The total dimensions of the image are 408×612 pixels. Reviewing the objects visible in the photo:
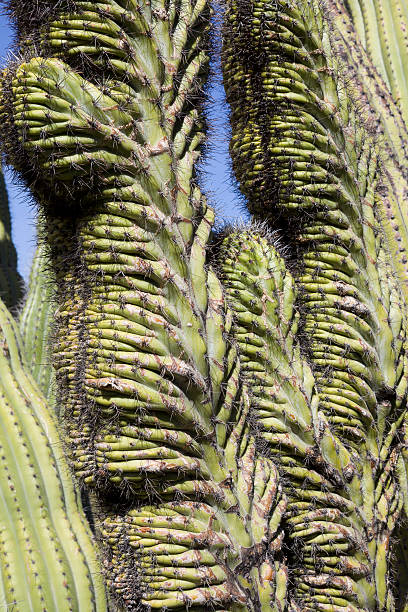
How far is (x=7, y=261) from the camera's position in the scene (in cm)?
724

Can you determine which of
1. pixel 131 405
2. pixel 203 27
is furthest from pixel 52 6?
pixel 131 405

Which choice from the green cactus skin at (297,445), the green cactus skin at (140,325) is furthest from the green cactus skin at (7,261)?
the green cactus skin at (140,325)

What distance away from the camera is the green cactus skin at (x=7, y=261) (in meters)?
7.14

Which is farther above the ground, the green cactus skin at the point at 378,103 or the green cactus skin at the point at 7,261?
the green cactus skin at the point at 7,261

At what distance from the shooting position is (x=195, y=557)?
5.39 ft

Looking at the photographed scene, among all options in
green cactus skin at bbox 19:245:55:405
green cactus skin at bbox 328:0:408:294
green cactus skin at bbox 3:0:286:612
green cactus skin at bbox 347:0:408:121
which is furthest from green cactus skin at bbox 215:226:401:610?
green cactus skin at bbox 19:245:55:405

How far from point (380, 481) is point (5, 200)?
19.7ft

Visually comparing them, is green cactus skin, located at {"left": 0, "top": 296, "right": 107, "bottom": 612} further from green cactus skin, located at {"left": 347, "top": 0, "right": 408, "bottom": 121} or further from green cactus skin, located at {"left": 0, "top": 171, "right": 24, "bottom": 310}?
green cactus skin, located at {"left": 0, "top": 171, "right": 24, "bottom": 310}

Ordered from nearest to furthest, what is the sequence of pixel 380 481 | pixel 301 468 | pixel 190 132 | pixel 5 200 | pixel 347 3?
pixel 190 132, pixel 301 468, pixel 380 481, pixel 347 3, pixel 5 200

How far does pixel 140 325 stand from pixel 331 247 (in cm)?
97

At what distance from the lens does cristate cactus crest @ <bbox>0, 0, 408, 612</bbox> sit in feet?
5.47

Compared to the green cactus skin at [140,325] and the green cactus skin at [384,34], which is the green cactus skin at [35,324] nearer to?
the green cactus skin at [384,34]

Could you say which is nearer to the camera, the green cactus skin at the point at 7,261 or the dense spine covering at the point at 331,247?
the dense spine covering at the point at 331,247

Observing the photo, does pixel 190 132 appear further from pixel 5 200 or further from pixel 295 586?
pixel 5 200
